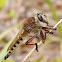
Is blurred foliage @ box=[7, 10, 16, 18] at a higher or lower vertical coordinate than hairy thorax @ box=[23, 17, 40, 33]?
lower

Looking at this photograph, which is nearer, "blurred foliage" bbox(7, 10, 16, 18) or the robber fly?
the robber fly

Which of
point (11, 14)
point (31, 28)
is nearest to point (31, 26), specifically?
point (31, 28)

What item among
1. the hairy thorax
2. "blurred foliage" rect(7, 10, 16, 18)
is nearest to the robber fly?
the hairy thorax

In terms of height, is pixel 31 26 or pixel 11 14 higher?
pixel 31 26

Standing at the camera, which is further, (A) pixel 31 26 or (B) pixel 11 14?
(B) pixel 11 14

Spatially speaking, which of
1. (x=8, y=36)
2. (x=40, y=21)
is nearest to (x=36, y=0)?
(x=8, y=36)

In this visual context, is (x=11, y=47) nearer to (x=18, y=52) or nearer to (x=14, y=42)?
(x=14, y=42)

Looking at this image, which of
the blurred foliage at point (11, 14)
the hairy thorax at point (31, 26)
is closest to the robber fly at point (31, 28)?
the hairy thorax at point (31, 26)

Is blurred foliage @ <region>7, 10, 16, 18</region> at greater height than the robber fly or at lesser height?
lesser

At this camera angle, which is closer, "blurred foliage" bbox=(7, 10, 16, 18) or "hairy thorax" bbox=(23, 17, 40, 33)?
"hairy thorax" bbox=(23, 17, 40, 33)

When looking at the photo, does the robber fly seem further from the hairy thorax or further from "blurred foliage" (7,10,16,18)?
"blurred foliage" (7,10,16,18)

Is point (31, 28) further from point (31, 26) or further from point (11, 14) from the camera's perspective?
point (11, 14)
